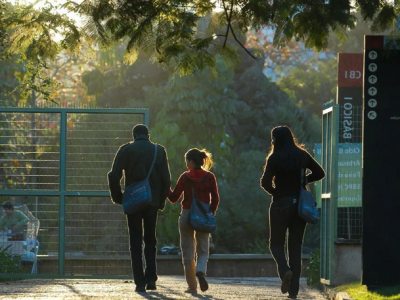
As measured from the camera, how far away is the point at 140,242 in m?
11.9

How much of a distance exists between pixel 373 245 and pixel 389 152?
1057mm

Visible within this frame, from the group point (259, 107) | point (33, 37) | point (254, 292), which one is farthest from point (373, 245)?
point (259, 107)

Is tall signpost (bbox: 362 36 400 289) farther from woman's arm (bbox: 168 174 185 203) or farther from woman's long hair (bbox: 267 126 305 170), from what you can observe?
woman's arm (bbox: 168 174 185 203)

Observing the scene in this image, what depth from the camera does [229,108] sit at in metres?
32.0

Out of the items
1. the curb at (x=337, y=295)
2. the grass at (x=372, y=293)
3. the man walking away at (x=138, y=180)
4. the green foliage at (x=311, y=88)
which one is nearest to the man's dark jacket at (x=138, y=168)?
the man walking away at (x=138, y=180)

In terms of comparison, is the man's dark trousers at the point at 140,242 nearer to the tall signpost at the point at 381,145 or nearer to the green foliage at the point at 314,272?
the tall signpost at the point at 381,145

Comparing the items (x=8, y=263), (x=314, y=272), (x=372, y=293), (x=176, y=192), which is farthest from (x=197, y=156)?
(x=8, y=263)

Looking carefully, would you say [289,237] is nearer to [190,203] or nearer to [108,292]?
[190,203]

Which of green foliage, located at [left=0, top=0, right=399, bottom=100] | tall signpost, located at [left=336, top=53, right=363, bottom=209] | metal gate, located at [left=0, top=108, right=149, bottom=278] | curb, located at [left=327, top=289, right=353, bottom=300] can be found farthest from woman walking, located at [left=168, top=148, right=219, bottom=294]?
metal gate, located at [left=0, top=108, right=149, bottom=278]

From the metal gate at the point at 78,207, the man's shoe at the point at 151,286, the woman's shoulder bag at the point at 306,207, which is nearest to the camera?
the woman's shoulder bag at the point at 306,207

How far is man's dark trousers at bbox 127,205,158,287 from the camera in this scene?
1177 centimetres

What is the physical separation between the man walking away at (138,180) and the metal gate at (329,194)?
2775 millimetres

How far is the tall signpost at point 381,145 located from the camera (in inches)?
476

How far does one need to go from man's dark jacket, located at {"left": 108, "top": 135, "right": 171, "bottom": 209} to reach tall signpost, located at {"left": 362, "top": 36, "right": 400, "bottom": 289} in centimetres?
230
